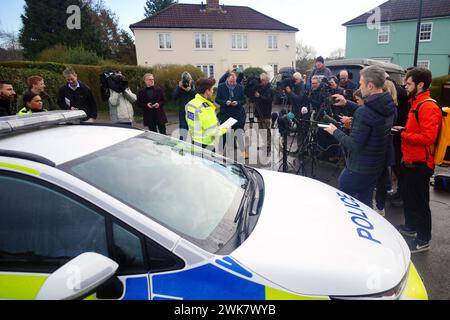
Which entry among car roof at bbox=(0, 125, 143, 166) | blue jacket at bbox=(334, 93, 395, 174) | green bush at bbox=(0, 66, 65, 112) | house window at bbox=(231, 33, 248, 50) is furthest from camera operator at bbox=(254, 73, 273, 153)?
house window at bbox=(231, 33, 248, 50)

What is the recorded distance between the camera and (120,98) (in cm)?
639

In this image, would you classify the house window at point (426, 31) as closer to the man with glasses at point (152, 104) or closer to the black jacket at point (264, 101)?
the black jacket at point (264, 101)

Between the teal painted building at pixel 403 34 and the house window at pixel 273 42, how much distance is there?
715 centimetres

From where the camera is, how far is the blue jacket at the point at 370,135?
2.73 m

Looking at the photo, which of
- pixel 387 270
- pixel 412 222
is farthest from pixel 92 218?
pixel 412 222

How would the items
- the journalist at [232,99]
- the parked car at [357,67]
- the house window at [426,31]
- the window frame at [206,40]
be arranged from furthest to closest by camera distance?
the window frame at [206,40], the house window at [426,31], the parked car at [357,67], the journalist at [232,99]

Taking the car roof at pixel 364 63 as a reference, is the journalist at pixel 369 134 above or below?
below

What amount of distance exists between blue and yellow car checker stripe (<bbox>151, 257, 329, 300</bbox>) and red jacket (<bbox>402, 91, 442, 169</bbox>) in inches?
87.3

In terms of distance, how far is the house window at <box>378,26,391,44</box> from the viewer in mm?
27547

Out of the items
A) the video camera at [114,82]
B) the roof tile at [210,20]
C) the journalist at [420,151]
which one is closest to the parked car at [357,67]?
the journalist at [420,151]

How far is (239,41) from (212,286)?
33463 mm

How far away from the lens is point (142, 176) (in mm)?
1847

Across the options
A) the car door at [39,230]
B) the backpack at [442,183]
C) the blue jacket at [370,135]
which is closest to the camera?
the car door at [39,230]

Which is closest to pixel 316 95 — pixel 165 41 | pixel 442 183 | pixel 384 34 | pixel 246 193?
pixel 442 183
